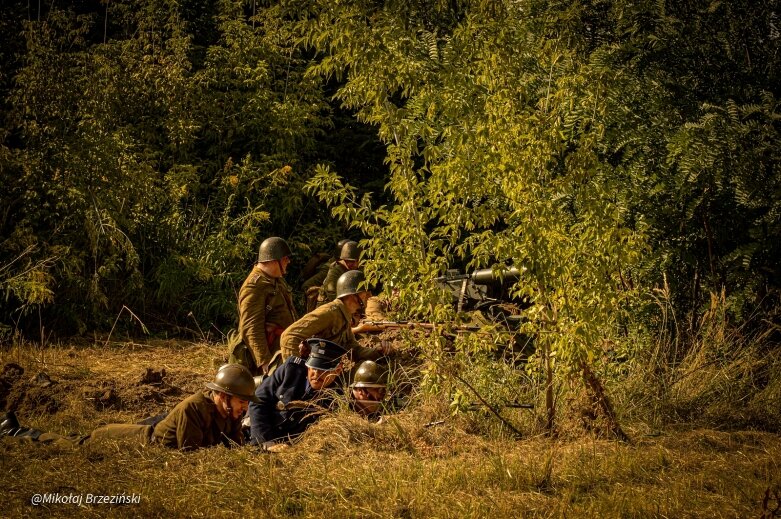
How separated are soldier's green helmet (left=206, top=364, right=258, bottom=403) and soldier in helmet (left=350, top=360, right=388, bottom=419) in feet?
3.35

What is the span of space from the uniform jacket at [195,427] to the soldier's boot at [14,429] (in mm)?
1088

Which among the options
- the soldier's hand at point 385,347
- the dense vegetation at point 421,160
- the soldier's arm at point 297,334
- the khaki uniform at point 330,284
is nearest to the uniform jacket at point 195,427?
the soldier's arm at point 297,334

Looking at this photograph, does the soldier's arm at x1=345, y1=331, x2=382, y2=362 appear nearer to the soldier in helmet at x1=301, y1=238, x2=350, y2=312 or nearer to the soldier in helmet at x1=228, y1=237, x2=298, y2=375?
the soldier in helmet at x1=228, y1=237, x2=298, y2=375

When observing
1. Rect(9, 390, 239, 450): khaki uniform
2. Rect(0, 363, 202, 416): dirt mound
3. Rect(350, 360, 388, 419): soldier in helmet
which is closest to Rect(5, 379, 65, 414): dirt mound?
Rect(0, 363, 202, 416): dirt mound

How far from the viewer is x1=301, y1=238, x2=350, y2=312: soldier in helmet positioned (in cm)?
1302

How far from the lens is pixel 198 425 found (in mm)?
6910

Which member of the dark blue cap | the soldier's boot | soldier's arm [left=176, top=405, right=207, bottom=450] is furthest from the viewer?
the dark blue cap

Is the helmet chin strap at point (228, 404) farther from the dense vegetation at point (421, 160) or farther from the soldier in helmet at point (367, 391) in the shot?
the dense vegetation at point (421, 160)

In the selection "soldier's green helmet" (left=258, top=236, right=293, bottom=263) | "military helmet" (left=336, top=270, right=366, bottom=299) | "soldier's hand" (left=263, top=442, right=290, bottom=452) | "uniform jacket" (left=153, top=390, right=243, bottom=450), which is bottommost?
"soldier's hand" (left=263, top=442, right=290, bottom=452)

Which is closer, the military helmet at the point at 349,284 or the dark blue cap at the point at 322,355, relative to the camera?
the dark blue cap at the point at 322,355

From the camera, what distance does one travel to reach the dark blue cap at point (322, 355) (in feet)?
25.5

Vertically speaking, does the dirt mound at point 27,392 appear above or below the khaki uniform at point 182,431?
below

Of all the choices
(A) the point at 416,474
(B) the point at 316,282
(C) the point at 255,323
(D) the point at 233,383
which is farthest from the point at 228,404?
(B) the point at 316,282

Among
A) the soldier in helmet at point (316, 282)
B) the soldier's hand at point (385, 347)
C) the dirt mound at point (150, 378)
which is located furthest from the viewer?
the soldier in helmet at point (316, 282)
